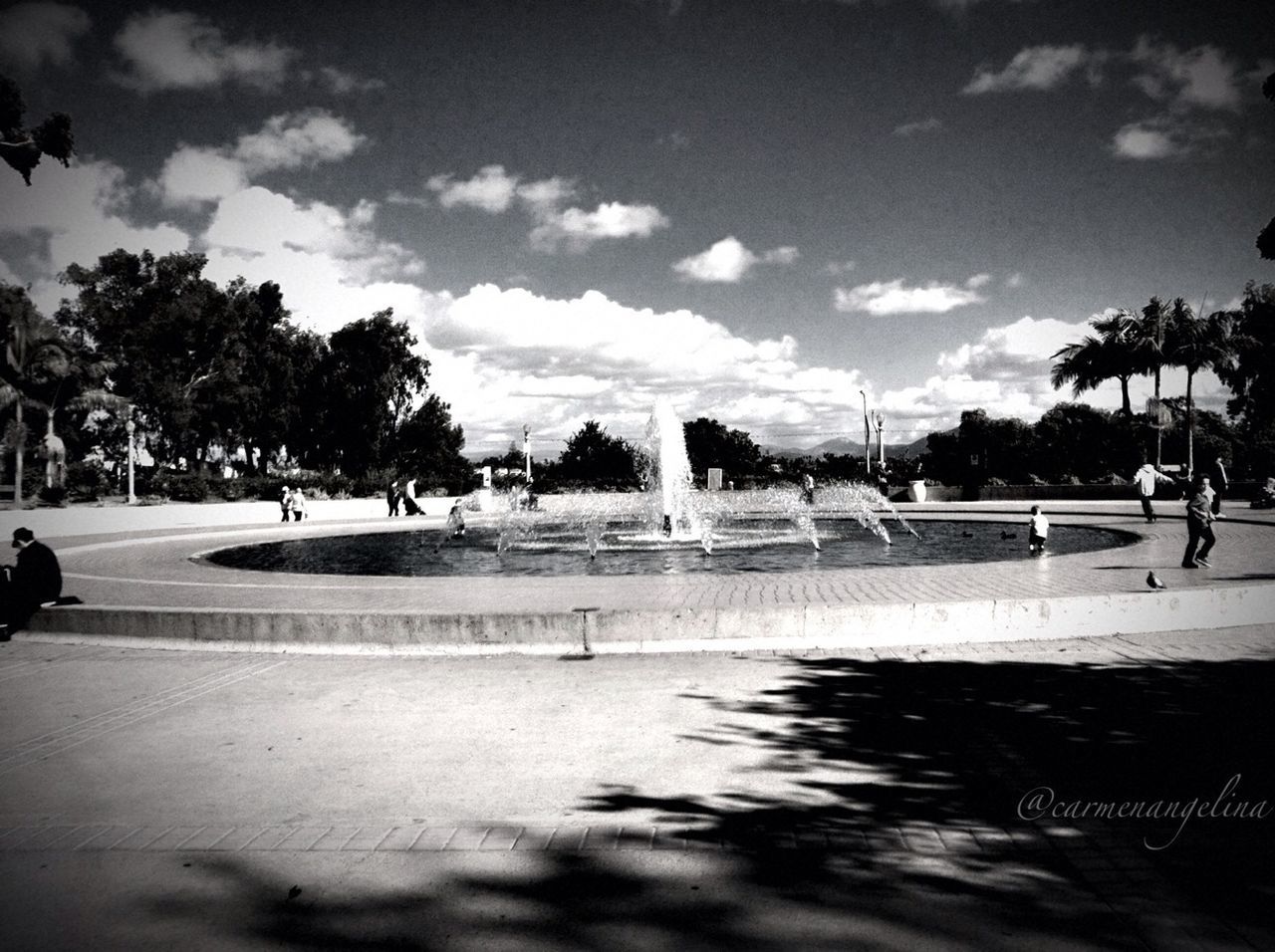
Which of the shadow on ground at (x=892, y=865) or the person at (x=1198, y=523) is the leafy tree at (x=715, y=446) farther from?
the shadow on ground at (x=892, y=865)

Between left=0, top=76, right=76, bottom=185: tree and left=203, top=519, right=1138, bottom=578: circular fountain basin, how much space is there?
58.5 feet

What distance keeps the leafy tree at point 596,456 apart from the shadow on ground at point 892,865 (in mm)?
50091

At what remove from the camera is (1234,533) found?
17.8 m

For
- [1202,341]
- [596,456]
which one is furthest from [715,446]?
[1202,341]

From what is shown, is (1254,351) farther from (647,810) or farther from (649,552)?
(647,810)

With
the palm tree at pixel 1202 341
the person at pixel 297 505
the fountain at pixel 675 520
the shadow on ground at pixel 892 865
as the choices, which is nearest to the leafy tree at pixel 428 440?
the fountain at pixel 675 520

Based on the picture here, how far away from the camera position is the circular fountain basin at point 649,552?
→ 1469 centimetres

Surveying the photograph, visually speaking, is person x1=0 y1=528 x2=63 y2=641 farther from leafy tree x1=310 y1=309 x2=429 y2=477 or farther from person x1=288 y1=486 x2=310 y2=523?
leafy tree x1=310 y1=309 x2=429 y2=477

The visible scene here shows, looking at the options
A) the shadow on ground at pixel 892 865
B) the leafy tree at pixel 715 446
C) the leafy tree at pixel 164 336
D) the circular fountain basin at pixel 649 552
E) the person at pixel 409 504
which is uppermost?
the leafy tree at pixel 164 336

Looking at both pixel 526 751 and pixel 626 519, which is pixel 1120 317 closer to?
pixel 626 519

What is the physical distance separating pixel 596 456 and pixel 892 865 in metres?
60.6

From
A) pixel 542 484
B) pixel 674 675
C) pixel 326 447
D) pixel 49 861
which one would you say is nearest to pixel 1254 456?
pixel 542 484

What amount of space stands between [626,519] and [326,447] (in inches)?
1362

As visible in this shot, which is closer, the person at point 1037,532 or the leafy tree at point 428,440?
the person at point 1037,532
